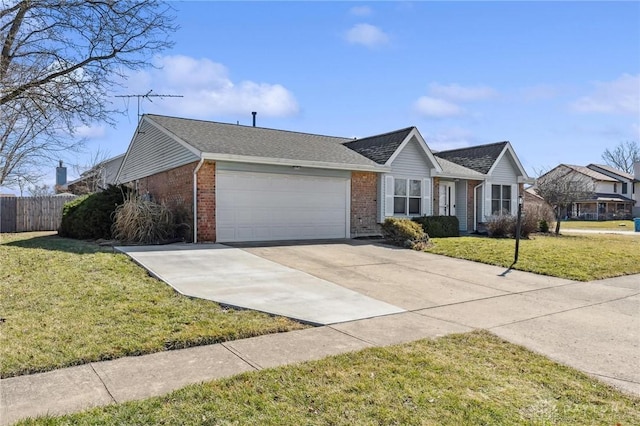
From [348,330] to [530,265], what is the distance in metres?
7.65

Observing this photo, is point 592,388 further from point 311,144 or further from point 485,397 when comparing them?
point 311,144

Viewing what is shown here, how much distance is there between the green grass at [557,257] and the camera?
10.5 m

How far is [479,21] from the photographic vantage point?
34.6 ft

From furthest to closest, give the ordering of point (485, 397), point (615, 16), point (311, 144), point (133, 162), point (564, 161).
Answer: point (564, 161), point (133, 162), point (311, 144), point (615, 16), point (485, 397)

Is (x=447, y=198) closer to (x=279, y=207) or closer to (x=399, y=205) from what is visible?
(x=399, y=205)

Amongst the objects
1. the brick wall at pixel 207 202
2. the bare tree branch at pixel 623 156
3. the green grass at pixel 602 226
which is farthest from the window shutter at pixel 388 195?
the bare tree branch at pixel 623 156

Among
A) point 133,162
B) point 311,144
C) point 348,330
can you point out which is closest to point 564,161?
point 311,144

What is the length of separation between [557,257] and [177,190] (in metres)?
12.2

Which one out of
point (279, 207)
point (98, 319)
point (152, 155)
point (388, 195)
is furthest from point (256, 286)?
point (152, 155)

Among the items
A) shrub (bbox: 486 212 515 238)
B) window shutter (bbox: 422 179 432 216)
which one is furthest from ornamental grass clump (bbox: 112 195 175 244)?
shrub (bbox: 486 212 515 238)

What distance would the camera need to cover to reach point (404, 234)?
14203mm

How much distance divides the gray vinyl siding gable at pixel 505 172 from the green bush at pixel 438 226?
549 centimetres

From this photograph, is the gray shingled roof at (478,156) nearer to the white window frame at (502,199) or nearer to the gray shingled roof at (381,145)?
the white window frame at (502,199)

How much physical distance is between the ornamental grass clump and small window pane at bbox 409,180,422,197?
9.86 metres
